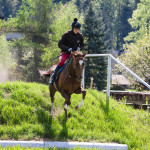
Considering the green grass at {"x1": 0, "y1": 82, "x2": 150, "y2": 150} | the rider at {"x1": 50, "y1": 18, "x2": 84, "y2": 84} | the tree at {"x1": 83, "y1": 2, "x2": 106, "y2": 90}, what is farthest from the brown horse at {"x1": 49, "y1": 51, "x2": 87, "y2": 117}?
the tree at {"x1": 83, "y1": 2, "x2": 106, "y2": 90}

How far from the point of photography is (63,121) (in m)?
7.65

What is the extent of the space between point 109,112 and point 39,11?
1109 inches

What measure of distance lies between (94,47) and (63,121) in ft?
80.7

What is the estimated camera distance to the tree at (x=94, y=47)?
97.0ft

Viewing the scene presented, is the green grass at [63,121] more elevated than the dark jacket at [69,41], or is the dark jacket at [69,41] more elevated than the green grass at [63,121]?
the dark jacket at [69,41]

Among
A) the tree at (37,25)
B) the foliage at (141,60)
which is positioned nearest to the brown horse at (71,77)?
the foliage at (141,60)

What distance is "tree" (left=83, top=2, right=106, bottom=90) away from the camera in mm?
29562

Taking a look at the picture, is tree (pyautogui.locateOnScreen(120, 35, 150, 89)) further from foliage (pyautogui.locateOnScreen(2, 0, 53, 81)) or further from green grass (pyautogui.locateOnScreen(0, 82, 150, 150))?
green grass (pyautogui.locateOnScreen(0, 82, 150, 150))

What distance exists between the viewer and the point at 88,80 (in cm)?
2842

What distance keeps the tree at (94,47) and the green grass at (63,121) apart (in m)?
19.9

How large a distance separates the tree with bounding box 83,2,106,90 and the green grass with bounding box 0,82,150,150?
65.3ft

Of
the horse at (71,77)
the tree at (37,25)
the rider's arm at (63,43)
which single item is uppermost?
the tree at (37,25)

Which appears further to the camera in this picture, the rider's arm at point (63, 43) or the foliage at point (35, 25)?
the foliage at point (35, 25)

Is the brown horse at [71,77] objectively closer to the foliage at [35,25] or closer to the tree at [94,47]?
the tree at [94,47]
